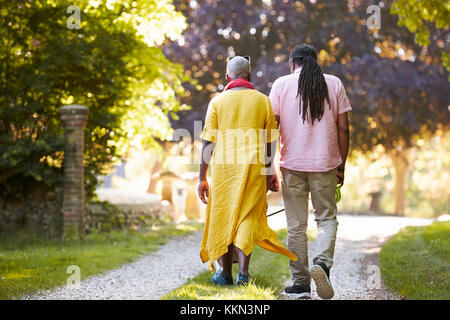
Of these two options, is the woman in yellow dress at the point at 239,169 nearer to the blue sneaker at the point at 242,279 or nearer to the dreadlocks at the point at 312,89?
the blue sneaker at the point at 242,279

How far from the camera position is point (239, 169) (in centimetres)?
544

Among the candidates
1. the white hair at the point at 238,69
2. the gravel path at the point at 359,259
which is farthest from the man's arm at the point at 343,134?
the gravel path at the point at 359,259

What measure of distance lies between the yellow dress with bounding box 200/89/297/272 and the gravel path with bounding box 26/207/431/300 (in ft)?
4.98

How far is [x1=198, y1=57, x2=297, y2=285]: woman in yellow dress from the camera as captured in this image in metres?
5.43

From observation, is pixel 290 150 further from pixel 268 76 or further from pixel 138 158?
pixel 138 158

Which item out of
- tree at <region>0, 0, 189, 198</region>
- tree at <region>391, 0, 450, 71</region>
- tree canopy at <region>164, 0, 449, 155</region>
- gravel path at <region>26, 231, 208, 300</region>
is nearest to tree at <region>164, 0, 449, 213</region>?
tree canopy at <region>164, 0, 449, 155</region>

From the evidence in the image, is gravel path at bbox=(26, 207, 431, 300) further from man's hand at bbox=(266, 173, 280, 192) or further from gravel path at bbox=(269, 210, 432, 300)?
man's hand at bbox=(266, 173, 280, 192)

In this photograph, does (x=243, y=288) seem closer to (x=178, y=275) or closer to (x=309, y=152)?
(x=309, y=152)

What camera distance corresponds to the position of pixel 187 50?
64.4ft

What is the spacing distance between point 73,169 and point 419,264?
646cm

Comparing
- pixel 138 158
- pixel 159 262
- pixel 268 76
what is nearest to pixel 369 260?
pixel 159 262

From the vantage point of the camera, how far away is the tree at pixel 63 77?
1155cm

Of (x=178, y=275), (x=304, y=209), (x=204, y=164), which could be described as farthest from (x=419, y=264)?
(x=204, y=164)

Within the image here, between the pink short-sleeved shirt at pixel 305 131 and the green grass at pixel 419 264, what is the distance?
1959 mm
